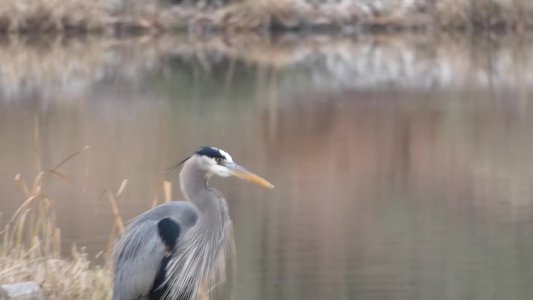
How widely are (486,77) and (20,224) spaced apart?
12936 mm

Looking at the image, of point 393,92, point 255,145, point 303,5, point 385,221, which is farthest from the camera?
point 303,5

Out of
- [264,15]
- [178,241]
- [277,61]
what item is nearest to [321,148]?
[178,241]

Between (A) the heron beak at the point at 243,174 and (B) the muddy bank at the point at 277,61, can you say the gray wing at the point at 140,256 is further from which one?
(B) the muddy bank at the point at 277,61

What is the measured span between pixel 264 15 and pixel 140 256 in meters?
22.2

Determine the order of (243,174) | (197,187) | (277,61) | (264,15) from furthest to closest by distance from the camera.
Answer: (264,15) < (277,61) < (197,187) < (243,174)

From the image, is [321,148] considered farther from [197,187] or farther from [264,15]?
[264,15]

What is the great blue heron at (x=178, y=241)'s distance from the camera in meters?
5.55

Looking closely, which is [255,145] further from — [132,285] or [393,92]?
[132,285]

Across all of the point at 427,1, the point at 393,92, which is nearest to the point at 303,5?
the point at 427,1

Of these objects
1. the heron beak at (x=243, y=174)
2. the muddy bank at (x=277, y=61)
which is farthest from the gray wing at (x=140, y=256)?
the muddy bank at (x=277, y=61)

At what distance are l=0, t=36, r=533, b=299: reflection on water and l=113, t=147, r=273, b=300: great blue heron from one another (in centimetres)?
197

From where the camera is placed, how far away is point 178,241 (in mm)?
5617

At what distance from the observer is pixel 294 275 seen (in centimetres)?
810

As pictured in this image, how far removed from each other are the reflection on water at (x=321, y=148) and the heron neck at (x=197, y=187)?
6.78ft
